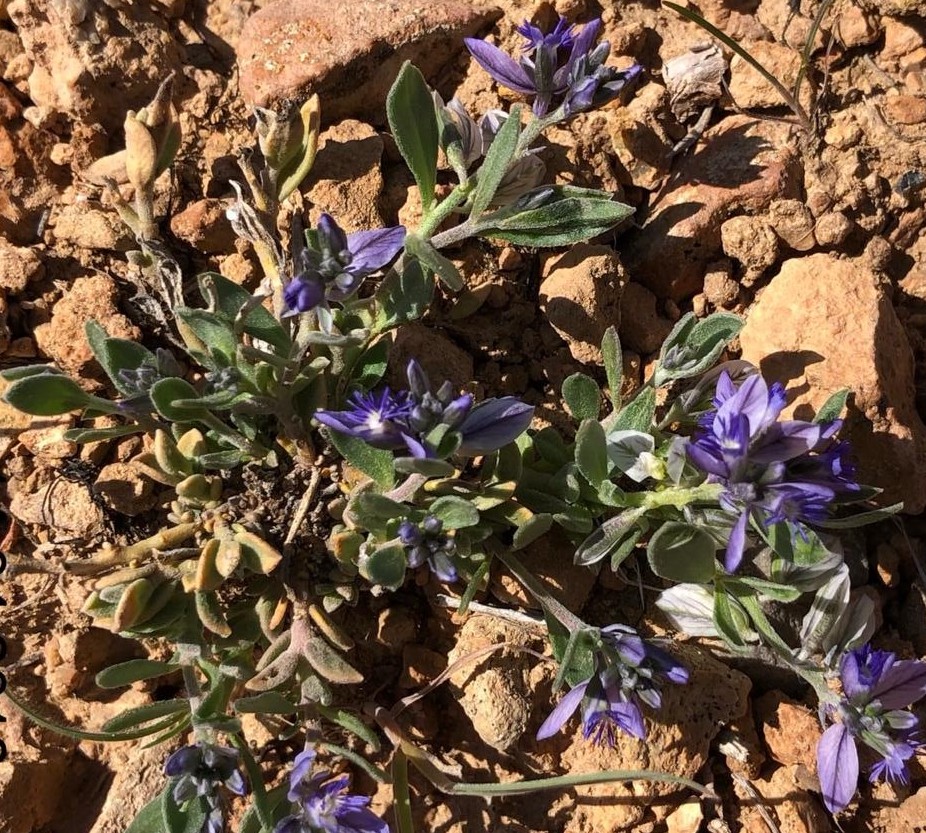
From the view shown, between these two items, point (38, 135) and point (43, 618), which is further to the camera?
point (38, 135)

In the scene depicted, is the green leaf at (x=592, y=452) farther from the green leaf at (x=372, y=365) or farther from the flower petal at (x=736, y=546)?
the green leaf at (x=372, y=365)

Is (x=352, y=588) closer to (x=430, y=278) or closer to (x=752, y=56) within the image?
(x=430, y=278)

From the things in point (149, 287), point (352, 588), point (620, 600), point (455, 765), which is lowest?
point (455, 765)

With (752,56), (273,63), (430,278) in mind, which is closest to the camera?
(430,278)

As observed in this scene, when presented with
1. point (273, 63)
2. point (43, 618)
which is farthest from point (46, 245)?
point (43, 618)

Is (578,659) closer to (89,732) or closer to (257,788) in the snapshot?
(257,788)

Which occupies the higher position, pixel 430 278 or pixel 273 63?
pixel 273 63
